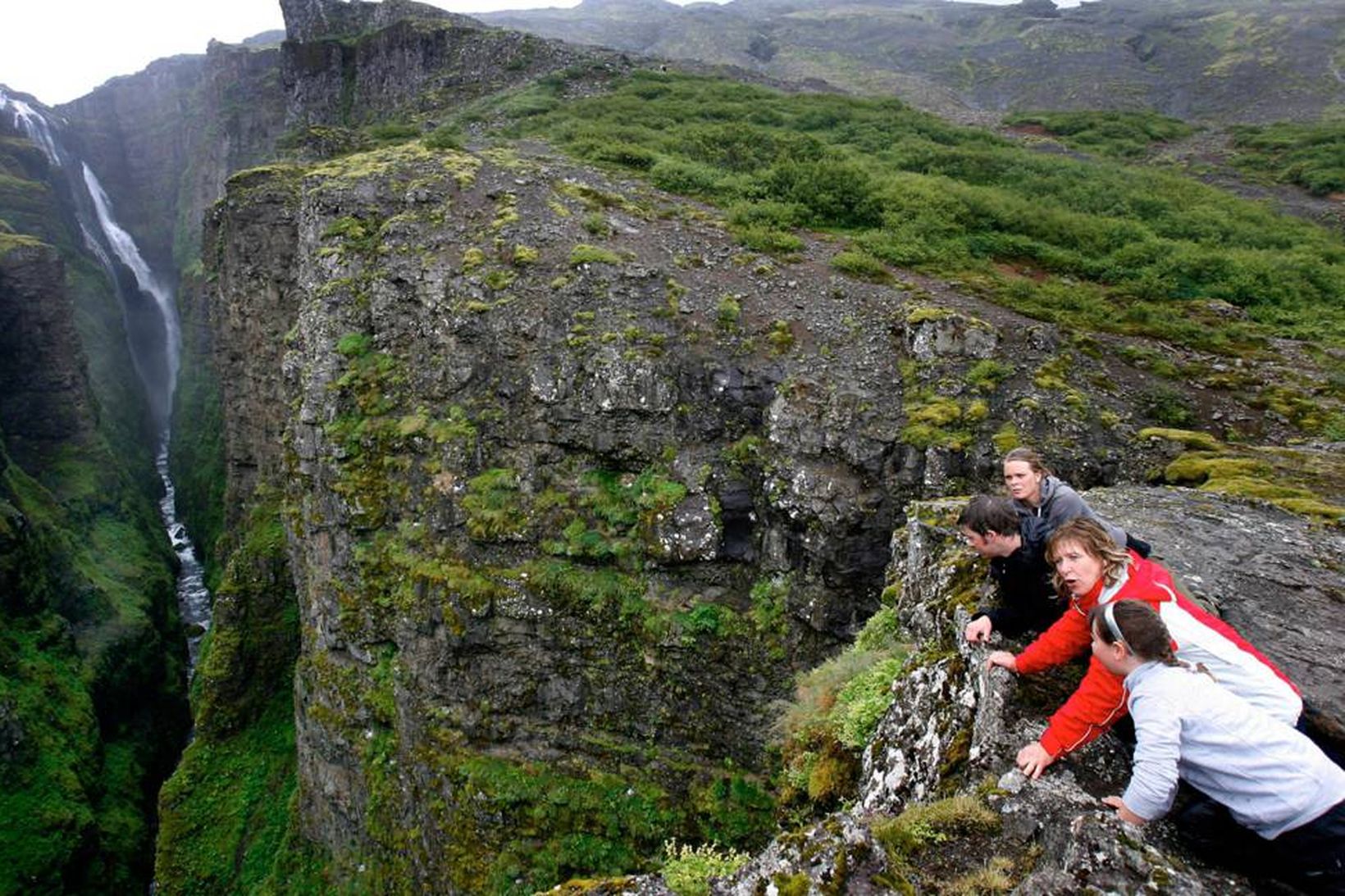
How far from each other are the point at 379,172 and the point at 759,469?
15.8 meters

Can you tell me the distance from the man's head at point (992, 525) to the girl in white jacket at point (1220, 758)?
59.2 inches

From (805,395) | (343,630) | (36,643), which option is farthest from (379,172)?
(36,643)

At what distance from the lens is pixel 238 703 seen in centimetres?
2520

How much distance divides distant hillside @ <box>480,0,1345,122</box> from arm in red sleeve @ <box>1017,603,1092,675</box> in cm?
5490

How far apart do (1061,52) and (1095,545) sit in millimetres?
78428

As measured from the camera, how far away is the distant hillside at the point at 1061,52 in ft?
160

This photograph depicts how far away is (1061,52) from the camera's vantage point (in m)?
64.0

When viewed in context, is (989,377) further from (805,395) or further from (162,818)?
(162,818)

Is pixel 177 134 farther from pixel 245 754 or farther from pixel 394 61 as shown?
pixel 245 754

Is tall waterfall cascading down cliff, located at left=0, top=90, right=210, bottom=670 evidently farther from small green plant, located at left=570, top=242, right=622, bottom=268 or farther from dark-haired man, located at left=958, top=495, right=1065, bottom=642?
dark-haired man, located at left=958, top=495, right=1065, bottom=642

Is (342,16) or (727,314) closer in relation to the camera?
(727,314)

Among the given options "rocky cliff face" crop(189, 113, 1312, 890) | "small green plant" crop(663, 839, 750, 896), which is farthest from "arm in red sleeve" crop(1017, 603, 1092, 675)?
"rocky cliff face" crop(189, 113, 1312, 890)

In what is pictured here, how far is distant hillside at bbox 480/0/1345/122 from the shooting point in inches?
1919

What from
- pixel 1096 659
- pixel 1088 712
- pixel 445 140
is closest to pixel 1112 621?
pixel 1096 659
